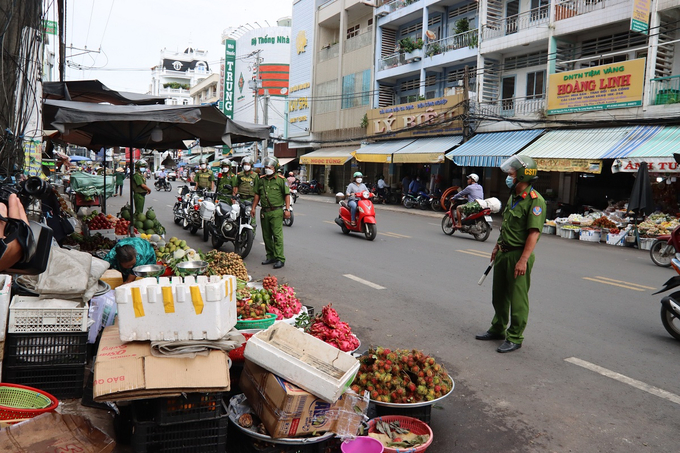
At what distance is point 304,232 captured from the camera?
1466cm

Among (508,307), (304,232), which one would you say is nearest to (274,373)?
(508,307)

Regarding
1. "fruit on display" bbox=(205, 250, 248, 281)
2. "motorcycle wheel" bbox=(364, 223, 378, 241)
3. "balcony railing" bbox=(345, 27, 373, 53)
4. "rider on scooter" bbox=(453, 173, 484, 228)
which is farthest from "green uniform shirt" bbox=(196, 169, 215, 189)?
"balcony railing" bbox=(345, 27, 373, 53)

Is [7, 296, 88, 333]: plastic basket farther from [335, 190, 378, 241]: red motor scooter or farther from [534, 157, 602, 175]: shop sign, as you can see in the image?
[534, 157, 602, 175]: shop sign

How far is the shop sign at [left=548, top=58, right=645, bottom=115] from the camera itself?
1678 centimetres

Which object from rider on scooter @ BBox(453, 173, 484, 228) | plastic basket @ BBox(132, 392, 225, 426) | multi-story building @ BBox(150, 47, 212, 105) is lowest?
plastic basket @ BBox(132, 392, 225, 426)

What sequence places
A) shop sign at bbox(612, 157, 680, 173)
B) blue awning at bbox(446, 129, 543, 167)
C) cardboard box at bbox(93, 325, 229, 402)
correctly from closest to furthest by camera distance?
cardboard box at bbox(93, 325, 229, 402) → shop sign at bbox(612, 157, 680, 173) → blue awning at bbox(446, 129, 543, 167)

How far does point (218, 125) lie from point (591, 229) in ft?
38.0

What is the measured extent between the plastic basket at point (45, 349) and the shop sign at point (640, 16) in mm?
17369

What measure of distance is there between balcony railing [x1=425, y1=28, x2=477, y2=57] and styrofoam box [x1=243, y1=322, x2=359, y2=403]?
22.9m

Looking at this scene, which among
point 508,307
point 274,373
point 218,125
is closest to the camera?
point 274,373

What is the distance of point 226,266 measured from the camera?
21.7ft

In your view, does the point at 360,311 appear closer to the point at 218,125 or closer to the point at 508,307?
the point at 508,307

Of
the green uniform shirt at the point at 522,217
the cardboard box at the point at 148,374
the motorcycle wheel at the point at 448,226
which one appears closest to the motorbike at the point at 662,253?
the motorcycle wheel at the point at 448,226

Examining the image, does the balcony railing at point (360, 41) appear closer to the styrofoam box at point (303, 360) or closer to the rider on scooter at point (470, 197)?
the rider on scooter at point (470, 197)
